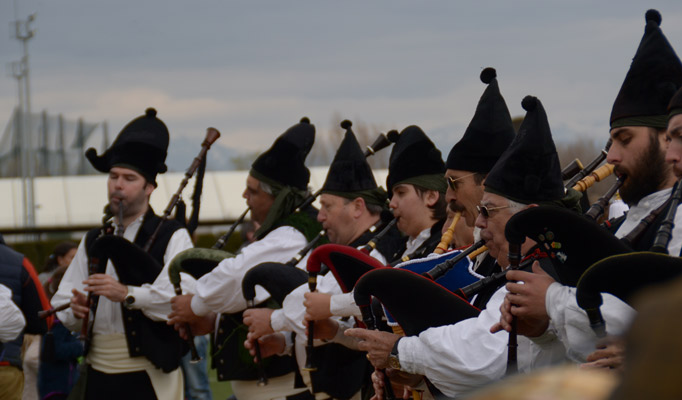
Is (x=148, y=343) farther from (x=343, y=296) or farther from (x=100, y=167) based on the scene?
(x=343, y=296)

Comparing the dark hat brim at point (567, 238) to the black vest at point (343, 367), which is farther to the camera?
the black vest at point (343, 367)

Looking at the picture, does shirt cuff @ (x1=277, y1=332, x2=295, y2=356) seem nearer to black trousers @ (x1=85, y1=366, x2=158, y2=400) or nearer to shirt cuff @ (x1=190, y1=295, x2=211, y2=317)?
shirt cuff @ (x1=190, y1=295, x2=211, y2=317)

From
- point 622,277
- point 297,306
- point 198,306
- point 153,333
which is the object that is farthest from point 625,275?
point 153,333

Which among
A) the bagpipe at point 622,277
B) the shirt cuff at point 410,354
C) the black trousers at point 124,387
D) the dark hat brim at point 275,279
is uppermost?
the bagpipe at point 622,277

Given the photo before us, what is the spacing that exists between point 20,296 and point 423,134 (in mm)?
2971

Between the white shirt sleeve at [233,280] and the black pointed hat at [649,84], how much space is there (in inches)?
108

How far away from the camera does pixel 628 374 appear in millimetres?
562

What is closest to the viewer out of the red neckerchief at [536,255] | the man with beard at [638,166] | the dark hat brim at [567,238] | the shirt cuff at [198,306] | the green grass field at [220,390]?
the dark hat brim at [567,238]

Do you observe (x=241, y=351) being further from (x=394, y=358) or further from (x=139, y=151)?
(x=394, y=358)

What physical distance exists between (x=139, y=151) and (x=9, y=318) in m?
1.38

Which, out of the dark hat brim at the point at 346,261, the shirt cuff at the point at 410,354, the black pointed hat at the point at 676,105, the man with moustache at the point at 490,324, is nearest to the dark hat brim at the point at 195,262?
the dark hat brim at the point at 346,261

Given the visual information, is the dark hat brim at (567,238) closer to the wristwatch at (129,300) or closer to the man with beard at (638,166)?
the man with beard at (638,166)

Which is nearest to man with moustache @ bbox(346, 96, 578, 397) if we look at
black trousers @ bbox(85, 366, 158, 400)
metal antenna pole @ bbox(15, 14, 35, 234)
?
black trousers @ bbox(85, 366, 158, 400)

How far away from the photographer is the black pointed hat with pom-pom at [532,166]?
10.6ft
